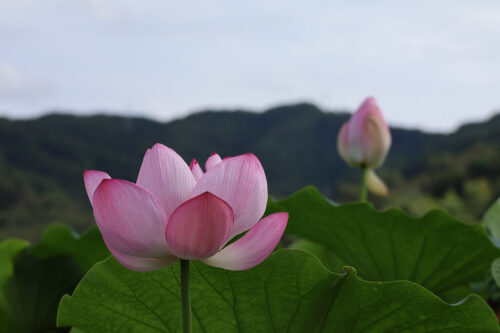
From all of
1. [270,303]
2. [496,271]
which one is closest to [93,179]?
[270,303]

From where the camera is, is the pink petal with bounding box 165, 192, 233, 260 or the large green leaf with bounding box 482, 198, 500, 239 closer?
the pink petal with bounding box 165, 192, 233, 260

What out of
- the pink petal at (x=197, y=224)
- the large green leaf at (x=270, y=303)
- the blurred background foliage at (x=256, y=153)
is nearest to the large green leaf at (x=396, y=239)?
the large green leaf at (x=270, y=303)

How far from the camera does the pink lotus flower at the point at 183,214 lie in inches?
15.9

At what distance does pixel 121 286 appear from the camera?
54 centimetres

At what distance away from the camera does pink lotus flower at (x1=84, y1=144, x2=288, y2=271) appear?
40 cm

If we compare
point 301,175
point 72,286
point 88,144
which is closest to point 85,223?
point 88,144

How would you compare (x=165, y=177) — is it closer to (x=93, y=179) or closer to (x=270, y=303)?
(x=93, y=179)

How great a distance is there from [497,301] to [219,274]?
35 centimetres

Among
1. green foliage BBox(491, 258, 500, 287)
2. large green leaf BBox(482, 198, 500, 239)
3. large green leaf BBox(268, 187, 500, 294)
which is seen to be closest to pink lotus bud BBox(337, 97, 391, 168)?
large green leaf BBox(482, 198, 500, 239)

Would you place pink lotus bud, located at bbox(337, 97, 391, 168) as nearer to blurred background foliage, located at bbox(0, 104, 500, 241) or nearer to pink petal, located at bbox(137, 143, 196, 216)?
pink petal, located at bbox(137, 143, 196, 216)

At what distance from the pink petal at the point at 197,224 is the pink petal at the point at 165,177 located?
0.09 feet

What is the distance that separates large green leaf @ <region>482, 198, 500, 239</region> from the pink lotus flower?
0.68 meters

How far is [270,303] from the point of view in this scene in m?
0.52

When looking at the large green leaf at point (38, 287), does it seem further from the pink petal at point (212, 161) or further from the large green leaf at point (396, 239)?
the pink petal at point (212, 161)
